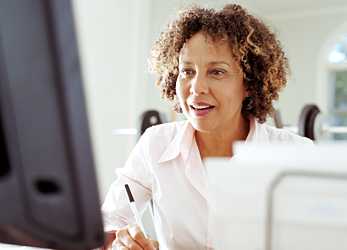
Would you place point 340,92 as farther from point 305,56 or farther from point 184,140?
point 184,140

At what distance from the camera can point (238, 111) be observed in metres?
1.20

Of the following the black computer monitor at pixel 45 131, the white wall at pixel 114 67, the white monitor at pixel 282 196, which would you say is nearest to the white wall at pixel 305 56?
the white wall at pixel 114 67

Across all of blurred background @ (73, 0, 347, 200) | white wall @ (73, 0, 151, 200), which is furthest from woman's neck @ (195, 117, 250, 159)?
white wall @ (73, 0, 151, 200)

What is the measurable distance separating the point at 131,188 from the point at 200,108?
10.3 inches

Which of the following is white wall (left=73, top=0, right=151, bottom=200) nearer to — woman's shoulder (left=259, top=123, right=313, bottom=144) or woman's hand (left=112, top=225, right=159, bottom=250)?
woman's shoulder (left=259, top=123, right=313, bottom=144)

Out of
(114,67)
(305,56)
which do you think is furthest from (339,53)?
(114,67)

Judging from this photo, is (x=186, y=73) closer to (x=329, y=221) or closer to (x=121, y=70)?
(x=329, y=221)

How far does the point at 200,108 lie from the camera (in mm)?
1102

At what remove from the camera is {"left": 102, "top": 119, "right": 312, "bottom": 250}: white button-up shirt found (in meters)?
1.01

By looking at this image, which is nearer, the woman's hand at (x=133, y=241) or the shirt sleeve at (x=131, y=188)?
the woman's hand at (x=133, y=241)


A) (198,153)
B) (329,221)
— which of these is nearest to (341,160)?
(329,221)

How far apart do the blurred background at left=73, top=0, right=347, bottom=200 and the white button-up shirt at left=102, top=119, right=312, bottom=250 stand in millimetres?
1362

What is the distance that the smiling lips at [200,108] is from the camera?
1.10 metres

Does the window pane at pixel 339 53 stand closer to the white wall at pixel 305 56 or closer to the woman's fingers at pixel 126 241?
the white wall at pixel 305 56
